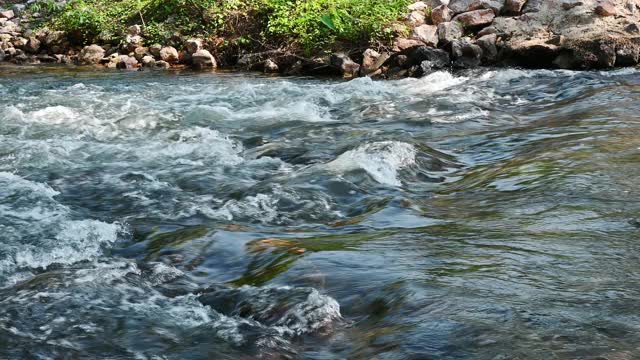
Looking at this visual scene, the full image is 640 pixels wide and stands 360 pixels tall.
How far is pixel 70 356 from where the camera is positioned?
283cm

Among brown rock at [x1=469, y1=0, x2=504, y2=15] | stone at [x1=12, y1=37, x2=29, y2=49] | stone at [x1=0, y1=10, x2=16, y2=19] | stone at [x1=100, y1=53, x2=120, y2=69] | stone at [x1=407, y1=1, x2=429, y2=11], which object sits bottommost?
stone at [x1=100, y1=53, x2=120, y2=69]

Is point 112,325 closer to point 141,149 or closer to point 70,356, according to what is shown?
point 70,356

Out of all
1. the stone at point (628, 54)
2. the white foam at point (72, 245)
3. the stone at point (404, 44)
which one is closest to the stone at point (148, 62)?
the stone at point (404, 44)

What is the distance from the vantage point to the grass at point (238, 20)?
12.5m

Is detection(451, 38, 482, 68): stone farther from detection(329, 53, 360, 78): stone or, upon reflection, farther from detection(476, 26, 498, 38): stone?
detection(329, 53, 360, 78): stone

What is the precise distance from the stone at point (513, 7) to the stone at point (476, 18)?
209mm

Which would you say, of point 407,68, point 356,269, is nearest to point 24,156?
point 356,269

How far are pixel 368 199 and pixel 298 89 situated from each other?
16.7 ft

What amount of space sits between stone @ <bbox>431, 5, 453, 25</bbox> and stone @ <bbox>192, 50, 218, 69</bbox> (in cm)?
379

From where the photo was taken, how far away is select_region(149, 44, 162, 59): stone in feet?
45.8

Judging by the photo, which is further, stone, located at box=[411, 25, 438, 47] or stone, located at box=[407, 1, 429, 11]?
stone, located at box=[407, 1, 429, 11]

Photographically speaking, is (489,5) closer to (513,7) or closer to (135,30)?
(513,7)

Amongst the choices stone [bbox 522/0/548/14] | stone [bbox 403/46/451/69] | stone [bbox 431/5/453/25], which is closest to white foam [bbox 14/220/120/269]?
stone [bbox 403/46/451/69]

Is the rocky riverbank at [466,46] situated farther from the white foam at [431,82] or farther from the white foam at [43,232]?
the white foam at [43,232]
